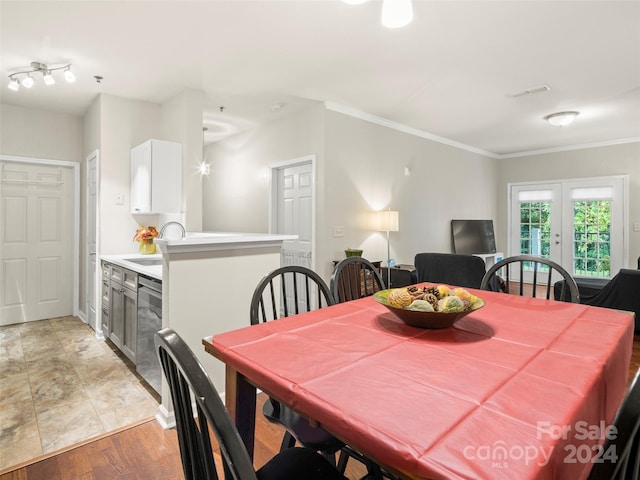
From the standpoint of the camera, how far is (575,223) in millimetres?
6402

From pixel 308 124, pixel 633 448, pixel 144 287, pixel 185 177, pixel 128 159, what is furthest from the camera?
pixel 308 124

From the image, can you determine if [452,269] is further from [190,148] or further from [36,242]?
[36,242]

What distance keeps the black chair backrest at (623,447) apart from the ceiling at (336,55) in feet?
8.15

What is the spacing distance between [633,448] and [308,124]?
161 inches

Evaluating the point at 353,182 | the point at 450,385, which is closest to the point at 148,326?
the point at 450,385

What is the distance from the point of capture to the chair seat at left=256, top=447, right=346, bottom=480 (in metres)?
0.98

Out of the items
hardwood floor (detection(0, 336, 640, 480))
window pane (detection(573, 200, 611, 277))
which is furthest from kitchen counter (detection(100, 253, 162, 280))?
window pane (detection(573, 200, 611, 277))

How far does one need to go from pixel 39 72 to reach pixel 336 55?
2.73 m

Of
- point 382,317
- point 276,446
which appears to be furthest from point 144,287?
point 382,317

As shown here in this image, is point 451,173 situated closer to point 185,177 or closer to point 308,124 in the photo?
point 308,124

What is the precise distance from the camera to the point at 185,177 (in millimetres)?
3639

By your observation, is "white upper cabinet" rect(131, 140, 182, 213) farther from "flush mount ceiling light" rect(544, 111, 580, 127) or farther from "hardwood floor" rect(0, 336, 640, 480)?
"flush mount ceiling light" rect(544, 111, 580, 127)

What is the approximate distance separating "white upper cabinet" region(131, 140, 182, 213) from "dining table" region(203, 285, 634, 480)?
2.68 metres

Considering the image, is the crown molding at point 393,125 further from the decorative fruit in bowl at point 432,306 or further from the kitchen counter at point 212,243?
the decorative fruit in bowl at point 432,306
